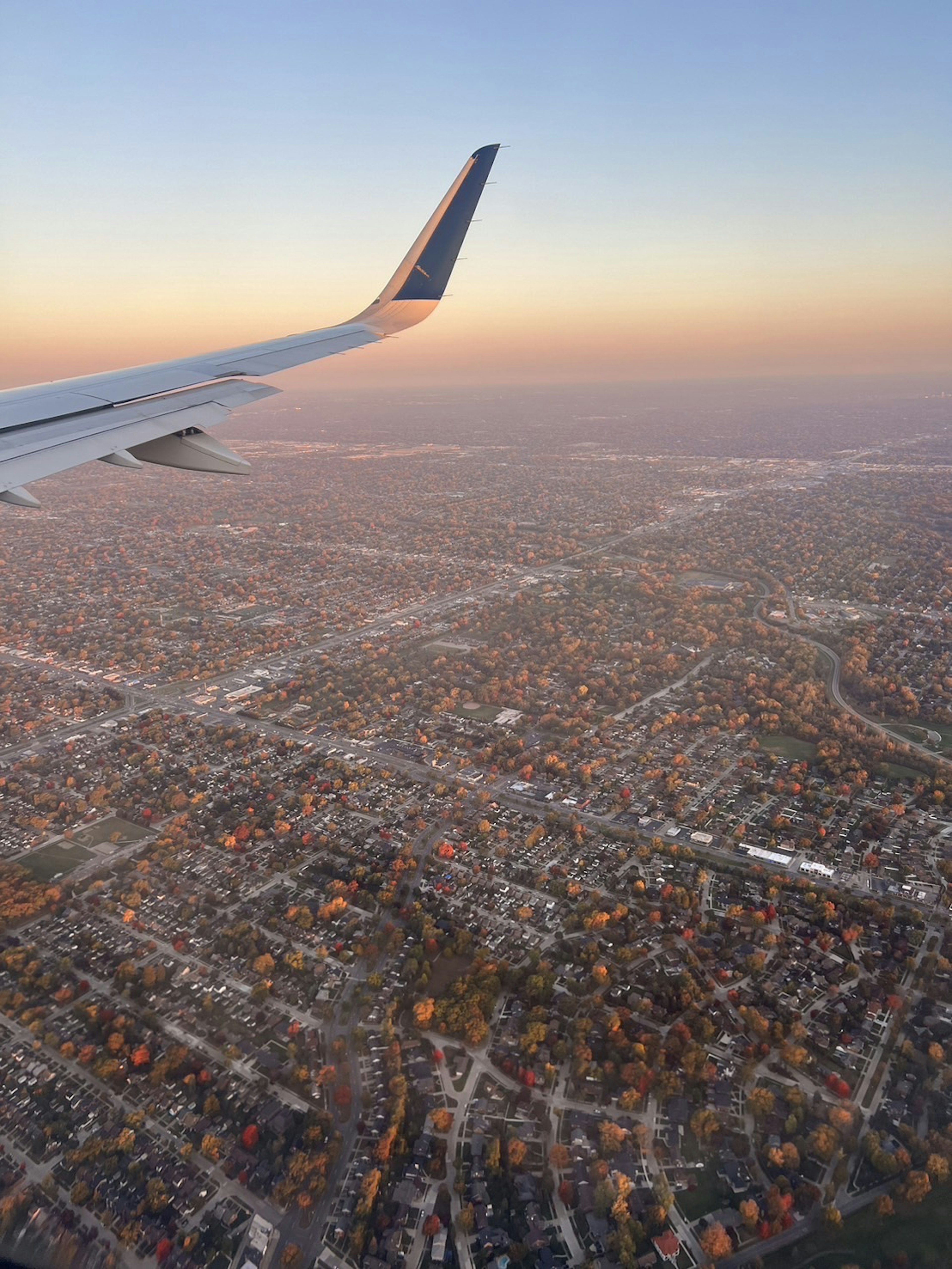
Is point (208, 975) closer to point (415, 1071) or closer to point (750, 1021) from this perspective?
point (415, 1071)

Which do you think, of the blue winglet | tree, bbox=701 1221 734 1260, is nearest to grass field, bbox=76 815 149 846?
tree, bbox=701 1221 734 1260

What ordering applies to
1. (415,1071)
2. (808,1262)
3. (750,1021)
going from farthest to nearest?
(750,1021)
(415,1071)
(808,1262)

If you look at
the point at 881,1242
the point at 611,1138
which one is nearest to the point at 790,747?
the point at 881,1242

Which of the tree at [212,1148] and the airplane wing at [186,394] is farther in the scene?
the tree at [212,1148]

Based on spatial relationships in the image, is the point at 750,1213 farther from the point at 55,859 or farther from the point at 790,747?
the point at 55,859

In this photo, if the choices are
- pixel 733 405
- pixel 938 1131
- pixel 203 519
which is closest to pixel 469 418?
pixel 733 405

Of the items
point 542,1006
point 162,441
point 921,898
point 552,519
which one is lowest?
point 552,519

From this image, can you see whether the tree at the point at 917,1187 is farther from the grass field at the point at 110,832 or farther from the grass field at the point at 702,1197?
the grass field at the point at 110,832

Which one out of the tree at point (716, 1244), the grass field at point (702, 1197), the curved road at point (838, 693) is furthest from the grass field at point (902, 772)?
the tree at point (716, 1244)
